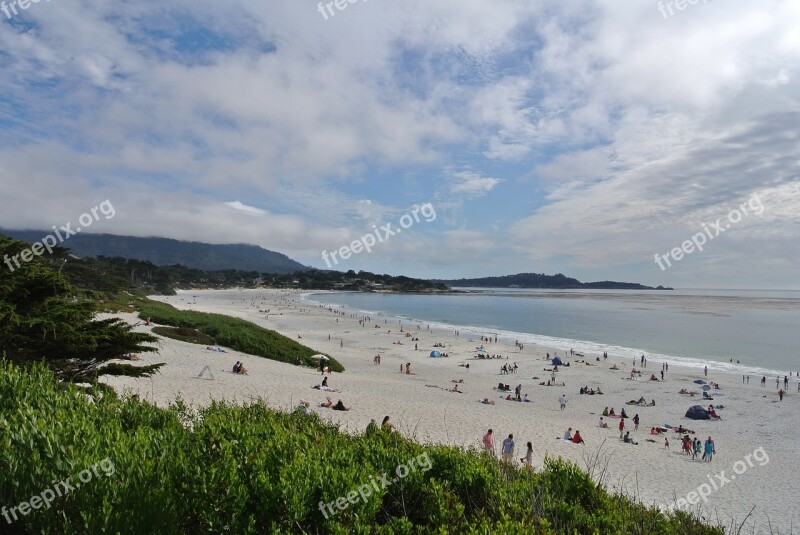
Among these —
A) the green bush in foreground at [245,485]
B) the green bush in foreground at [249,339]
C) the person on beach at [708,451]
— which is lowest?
the person on beach at [708,451]

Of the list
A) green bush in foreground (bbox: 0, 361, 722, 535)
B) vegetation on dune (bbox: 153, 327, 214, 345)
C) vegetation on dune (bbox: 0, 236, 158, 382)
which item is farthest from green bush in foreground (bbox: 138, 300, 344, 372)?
green bush in foreground (bbox: 0, 361, 722, 535)

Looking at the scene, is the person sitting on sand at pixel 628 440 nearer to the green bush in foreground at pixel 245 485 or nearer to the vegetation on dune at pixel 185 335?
the green bush in foreground at pixel 245 485

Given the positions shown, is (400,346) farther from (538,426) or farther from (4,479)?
(4,479)

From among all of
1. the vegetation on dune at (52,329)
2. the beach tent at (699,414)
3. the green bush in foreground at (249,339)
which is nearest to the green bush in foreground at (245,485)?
the vegetation on dune at (52,329)

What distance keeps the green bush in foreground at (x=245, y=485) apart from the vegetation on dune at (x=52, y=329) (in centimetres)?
323

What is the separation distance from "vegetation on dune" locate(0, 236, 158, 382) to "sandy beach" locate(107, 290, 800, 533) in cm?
305

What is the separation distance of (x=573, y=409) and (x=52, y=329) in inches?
906

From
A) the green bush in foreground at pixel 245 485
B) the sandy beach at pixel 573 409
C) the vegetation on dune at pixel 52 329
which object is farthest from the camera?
the sandy beach at pixel 573 409

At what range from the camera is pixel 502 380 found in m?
31.7

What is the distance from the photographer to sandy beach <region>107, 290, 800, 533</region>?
13.8m

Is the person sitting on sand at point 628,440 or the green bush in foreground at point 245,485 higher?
the green bush in foreground at point 245,485

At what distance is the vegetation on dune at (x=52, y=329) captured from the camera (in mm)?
8977

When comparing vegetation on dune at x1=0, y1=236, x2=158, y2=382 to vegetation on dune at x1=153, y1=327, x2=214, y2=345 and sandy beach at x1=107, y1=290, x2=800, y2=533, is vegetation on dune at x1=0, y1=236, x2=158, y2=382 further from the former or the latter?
vegetation on dune at x1=153, y1=327, x2=214, y2=345

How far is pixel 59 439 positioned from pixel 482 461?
4.86 metres
